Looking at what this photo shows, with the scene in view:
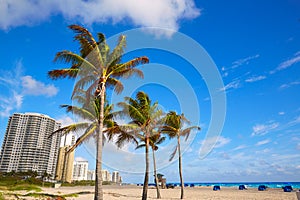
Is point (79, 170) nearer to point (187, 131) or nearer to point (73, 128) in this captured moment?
point (187, 131)

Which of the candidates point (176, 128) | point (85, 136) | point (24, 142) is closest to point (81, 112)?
point (85, 136)

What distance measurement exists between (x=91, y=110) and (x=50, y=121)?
74740 millimetres

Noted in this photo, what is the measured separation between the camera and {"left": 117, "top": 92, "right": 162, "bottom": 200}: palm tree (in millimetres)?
14922

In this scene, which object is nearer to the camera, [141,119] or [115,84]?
[115,84]

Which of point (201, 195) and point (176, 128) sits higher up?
point (176, 128)

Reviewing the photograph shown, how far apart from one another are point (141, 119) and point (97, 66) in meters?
4.96

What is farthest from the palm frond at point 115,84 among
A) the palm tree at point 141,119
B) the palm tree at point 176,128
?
the palm tree at point 176,128

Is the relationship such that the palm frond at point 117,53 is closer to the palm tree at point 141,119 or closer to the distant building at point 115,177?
the palm tree at point 141,119

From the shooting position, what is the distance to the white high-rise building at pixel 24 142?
75.1m

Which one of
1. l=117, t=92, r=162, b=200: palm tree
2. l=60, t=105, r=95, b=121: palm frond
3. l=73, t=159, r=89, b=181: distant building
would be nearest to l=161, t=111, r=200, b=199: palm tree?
l=117, t=92, r=162, b=200: palm tree

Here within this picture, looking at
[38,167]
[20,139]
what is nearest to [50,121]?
[20,139]

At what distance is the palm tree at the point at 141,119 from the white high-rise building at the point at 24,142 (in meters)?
71.0

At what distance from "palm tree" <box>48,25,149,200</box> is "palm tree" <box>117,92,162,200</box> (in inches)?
101

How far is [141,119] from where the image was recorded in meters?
15.4
